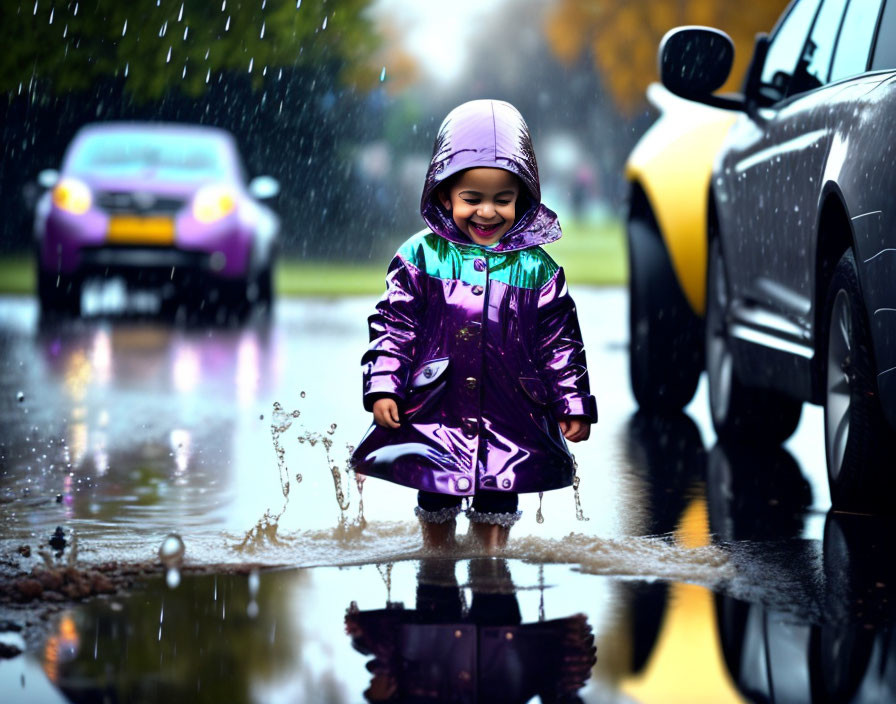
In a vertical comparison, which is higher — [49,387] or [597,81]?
[597,81]

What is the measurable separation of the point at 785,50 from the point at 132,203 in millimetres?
8738

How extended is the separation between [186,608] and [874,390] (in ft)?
6.82

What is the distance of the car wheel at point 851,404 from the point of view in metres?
5.28

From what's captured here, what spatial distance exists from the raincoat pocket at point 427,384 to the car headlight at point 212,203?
10316 millimetres

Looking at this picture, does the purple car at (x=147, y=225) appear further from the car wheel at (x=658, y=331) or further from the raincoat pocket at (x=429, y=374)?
the raincoat pocket at (x=429, y=374)

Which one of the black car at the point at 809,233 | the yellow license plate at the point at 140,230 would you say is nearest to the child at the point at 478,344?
the black car at the point at 809,233

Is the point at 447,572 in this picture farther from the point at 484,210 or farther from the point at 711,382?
the point at 711,382

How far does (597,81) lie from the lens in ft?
172

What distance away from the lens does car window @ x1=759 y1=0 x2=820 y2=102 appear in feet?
21.9

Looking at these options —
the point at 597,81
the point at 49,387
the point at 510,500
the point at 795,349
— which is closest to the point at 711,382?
the point at 795,349

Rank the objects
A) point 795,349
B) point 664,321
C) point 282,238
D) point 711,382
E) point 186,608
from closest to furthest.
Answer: point 186,608, point 795,349, point 711,382, point 664,321, point 282,238

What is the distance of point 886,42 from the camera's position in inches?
220

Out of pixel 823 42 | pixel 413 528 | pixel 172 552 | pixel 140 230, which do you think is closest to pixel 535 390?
pixel 413 528

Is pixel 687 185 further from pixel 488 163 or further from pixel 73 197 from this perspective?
pixel 73 197
